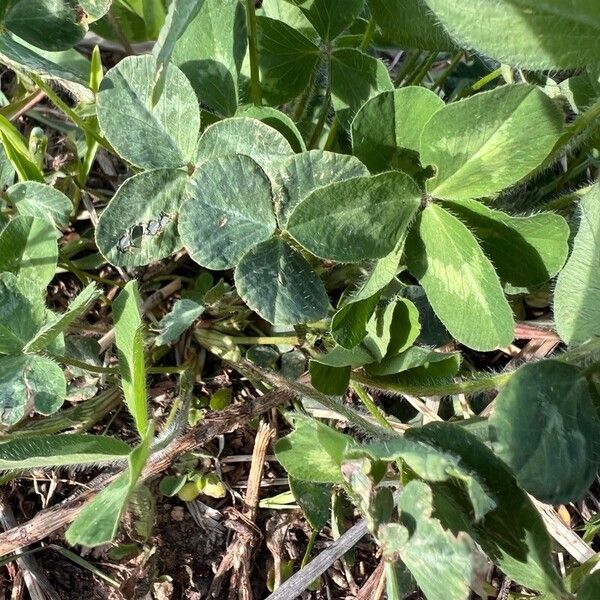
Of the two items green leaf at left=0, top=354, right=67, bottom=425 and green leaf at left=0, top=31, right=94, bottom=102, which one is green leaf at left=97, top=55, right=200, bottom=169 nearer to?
green leaf at left=0, top=31, right=94, bottom=102

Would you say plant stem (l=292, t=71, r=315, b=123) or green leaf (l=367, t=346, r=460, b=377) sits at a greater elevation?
plant stem (l=292, t=71, r=315, b=123)

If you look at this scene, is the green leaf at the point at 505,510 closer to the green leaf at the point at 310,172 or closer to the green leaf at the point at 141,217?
the green leaf at the point at 310,172

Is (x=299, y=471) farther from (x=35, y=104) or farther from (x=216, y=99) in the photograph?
(x=35, y=104)

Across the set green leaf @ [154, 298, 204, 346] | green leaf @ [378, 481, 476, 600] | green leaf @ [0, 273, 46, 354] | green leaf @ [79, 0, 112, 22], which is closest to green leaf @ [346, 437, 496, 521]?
green leaf @ [378, 481, 476, 600]

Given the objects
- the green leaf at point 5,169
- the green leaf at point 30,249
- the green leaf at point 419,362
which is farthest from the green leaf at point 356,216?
the green leaf at point 5,169

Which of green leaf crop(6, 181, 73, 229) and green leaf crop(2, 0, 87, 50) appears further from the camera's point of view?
green leaf crop(6, 181, 73, 229)

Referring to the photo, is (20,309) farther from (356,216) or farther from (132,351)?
(356,216)
